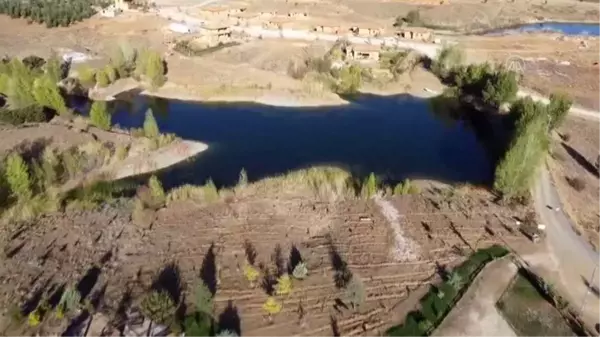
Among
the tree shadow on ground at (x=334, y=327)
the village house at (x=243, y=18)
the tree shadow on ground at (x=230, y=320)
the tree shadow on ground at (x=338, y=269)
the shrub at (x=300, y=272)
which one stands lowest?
the tree shadow on ground at (x=230, y=320)

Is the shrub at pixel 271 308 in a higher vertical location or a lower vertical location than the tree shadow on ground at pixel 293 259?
higher

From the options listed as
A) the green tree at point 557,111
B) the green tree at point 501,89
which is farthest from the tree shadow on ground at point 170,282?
the green tree at point 501,89

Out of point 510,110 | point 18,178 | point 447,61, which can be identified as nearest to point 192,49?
point 447,61

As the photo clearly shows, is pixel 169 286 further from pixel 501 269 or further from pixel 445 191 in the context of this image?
pixel 445 191

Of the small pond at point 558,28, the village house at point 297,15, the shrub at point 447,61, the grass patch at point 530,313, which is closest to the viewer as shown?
the grass patch at point 530,313

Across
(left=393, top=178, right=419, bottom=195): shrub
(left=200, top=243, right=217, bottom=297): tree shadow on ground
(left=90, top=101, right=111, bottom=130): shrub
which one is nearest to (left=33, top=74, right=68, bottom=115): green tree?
(left=90, top=101, right=111, bottom=130): shrub

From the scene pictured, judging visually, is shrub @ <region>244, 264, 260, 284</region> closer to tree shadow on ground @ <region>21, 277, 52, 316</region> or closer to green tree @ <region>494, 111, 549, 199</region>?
tree shadow on ground @ <region>21, 277, 52, 316</region>

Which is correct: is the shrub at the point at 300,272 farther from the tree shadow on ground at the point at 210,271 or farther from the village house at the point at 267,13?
the village house at the point at 267,13

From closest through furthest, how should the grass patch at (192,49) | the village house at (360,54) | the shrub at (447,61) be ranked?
1. the shrub at (447,61)
2. the village house at (360,54)
3. the grass patch at (192,49)
